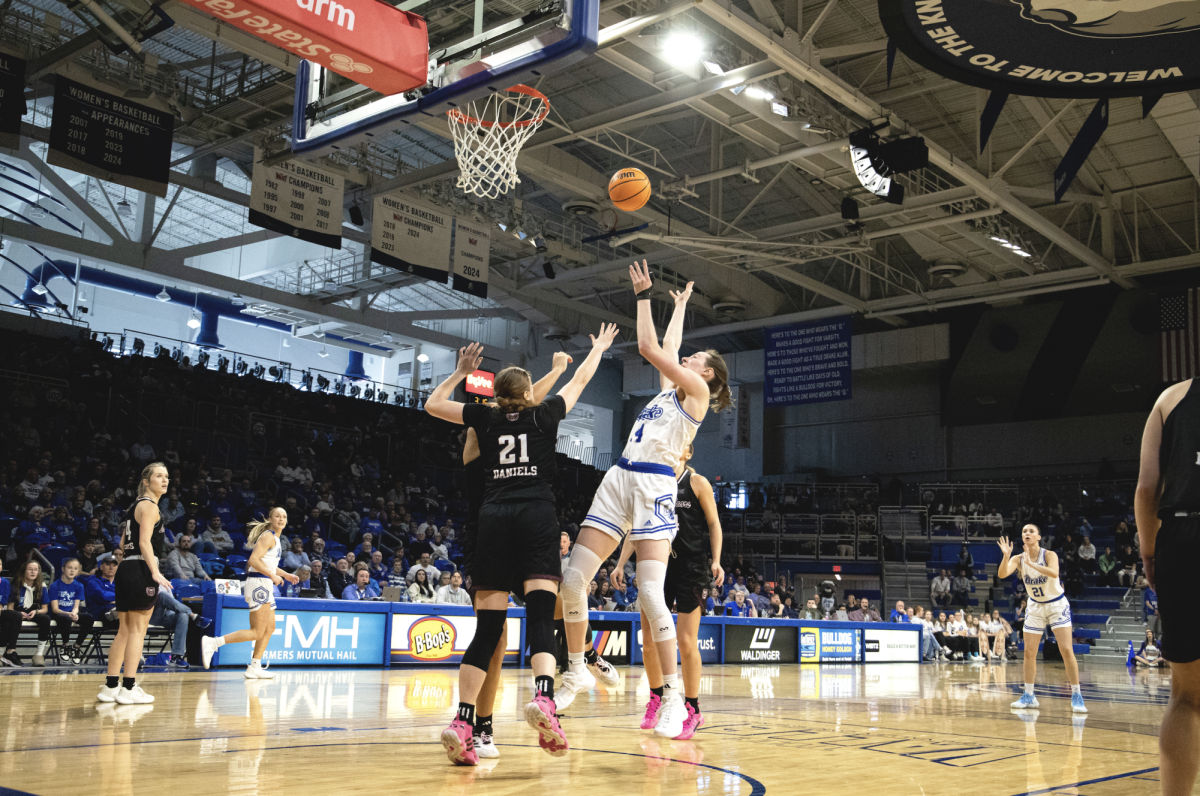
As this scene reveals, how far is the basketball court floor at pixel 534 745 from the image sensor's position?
4.30 meters

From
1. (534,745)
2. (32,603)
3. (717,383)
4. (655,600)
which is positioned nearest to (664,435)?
(717,383)

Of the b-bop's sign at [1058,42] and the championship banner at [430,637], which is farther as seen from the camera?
the championship banner at [430,637]

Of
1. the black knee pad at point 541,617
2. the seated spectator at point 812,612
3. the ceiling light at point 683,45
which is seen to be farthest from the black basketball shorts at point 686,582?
the seated spectator at point 812,612

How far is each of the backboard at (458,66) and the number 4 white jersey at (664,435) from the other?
2.95m

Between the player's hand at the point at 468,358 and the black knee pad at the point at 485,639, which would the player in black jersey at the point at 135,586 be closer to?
the player's hand at the point at 468,358

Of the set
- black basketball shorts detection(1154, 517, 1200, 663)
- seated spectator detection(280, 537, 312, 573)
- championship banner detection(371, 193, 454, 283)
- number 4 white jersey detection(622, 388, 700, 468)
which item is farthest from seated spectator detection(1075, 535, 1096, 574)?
black basketball shorts detection(1154, 517, 1200, 663)

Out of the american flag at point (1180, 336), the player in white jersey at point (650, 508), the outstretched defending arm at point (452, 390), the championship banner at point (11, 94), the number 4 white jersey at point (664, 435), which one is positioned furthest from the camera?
the american flag at point (1180, 336)

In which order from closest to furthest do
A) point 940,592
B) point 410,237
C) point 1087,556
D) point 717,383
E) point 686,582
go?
1. point 717,383
2. point 686,582
3. point 410,237
4. point 940,592
5. point 1087,556

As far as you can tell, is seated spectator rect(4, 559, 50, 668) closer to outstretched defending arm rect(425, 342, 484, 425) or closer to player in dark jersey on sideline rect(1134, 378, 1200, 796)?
outstretched defending arm rect(425, 342, 484, 425)

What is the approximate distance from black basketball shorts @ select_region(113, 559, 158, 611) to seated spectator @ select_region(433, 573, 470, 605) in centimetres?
908

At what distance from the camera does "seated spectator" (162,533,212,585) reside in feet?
47.5

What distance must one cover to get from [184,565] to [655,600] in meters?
11.1

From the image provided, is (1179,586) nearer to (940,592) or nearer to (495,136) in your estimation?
(495,136)

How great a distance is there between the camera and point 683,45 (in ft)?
49.5
